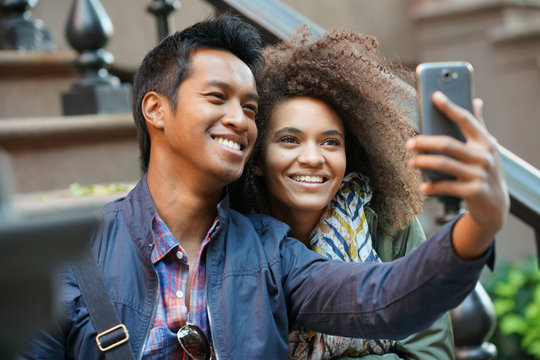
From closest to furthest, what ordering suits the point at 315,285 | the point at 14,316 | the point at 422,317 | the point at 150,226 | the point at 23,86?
the point at 14,316
the point at 422,317
the point at 315,285
the point at 150,226
the point at 23,86

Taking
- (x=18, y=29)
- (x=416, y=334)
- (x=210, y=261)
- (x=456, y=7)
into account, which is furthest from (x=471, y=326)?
(x=456, y=7)

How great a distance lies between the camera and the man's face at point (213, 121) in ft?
6.50

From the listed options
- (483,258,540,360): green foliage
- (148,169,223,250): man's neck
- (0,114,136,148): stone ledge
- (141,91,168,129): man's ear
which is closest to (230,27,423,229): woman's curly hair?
(148,169,223,250): man's neck

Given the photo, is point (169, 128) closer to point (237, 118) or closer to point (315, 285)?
point (237, 118)

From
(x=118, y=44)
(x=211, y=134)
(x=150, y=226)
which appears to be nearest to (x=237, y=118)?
(x=211, y=134)

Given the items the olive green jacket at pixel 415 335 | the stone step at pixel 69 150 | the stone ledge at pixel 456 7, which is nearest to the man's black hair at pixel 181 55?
the olive green jacket at pixel 415 335

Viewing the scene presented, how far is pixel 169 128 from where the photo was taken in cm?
209

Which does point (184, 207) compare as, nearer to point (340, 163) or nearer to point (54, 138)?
point (340, 163)

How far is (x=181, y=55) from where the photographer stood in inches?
84.8

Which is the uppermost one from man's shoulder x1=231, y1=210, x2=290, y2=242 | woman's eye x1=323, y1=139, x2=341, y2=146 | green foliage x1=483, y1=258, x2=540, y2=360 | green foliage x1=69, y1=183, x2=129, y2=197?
woman's eye x1=323, y1=139, x2=341, y2=146

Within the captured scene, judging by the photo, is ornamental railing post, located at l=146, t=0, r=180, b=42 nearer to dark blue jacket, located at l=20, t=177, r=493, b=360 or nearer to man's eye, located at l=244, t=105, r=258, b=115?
man's eye, located at l=244, t=105, r=258, b=115

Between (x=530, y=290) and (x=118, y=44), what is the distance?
3.34 m

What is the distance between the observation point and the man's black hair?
214cm

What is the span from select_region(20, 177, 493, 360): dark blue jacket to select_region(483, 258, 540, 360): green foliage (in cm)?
222
